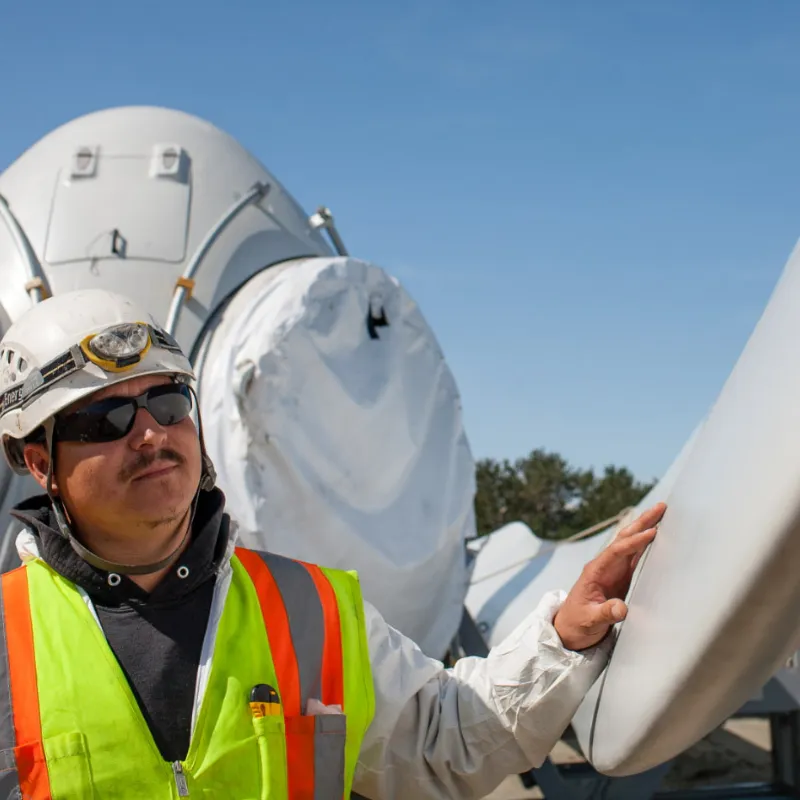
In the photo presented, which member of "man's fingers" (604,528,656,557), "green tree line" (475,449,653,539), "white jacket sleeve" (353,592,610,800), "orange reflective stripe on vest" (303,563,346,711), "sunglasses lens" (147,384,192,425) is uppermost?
"sunglasses lens" (147,384,192,425)

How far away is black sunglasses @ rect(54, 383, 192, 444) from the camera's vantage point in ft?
5.61

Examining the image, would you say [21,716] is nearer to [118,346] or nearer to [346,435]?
[118,346]

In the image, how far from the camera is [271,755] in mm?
1615

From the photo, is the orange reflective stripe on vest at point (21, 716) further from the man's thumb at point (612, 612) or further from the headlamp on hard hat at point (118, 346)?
the man's thumb at point (612, 612)

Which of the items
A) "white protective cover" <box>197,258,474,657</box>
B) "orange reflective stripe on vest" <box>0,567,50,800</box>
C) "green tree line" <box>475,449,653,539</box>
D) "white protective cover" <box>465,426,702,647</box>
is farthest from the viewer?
"green tree line" <box>475,449,653,539</box>

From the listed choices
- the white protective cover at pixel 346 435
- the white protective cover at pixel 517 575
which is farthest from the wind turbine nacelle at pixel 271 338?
the white protective cover at pixel 517 575

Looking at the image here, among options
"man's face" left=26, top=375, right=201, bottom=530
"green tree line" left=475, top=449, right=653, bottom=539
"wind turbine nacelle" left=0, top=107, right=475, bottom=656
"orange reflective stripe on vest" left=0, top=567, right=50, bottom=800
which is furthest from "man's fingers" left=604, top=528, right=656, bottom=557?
"green tree line" left=475, top=449, right=653, bottom=539

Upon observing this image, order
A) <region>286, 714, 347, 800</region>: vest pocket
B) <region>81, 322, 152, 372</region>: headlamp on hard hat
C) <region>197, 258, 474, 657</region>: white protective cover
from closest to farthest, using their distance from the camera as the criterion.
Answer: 1. <region>286, 714, 347, 800</region>: vest pocket
2. <region>81, 322, 152, 372</region>: headlamp on hard hat
3. <region>197, 258, 474, 657</region>: white protective cover

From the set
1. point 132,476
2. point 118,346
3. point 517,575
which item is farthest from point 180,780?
point 517,575

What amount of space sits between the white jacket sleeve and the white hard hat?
664 mm

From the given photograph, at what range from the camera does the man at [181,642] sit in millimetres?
1562

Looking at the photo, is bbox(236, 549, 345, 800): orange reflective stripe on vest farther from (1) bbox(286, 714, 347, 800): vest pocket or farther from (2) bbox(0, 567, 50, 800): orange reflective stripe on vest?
(2) bbox(0, 567, 50, 800): orange reflective stripe on vest

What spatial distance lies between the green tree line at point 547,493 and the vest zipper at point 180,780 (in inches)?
704

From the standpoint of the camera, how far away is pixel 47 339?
1839 millimetres
